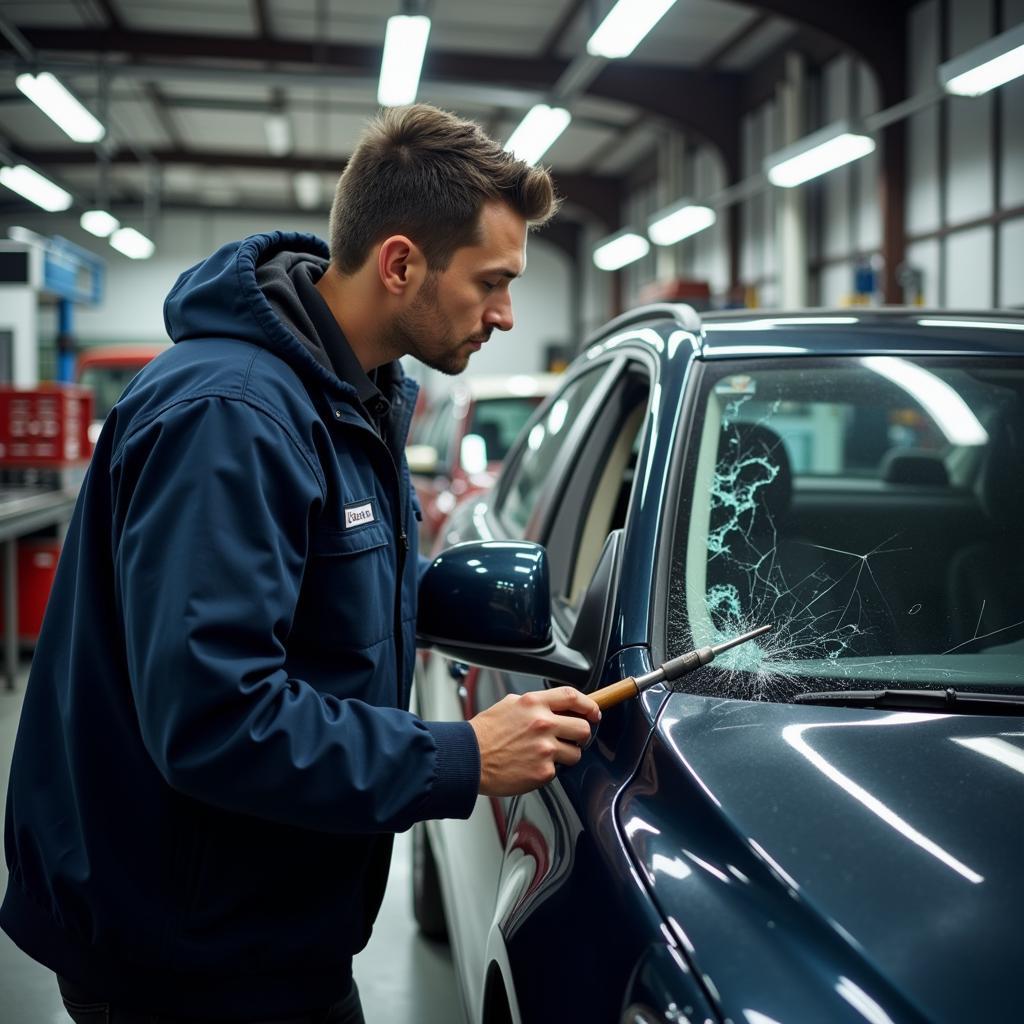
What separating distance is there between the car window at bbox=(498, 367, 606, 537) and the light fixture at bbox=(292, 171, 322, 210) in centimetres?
1544

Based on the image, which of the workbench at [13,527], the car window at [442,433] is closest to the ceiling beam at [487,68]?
the car window at [442,433]

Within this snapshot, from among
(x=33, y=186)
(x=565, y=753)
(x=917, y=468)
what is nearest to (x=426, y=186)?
(x=565, y=753)

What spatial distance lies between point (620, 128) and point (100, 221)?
677cm

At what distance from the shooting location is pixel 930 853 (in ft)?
3.41

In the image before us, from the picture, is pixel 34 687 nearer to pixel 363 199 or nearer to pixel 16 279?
pixel 363 199

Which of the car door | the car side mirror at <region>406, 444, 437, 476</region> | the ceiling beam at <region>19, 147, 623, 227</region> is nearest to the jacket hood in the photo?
the car door

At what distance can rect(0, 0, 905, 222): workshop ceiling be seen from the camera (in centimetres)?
1036

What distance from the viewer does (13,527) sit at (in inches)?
208

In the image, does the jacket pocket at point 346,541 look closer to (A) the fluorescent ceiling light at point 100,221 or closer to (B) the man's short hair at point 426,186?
(B) the man's short hair at point 426,186

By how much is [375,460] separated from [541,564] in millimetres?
297

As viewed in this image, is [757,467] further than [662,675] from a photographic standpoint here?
Yes

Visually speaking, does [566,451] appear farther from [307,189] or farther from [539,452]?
[307,189]

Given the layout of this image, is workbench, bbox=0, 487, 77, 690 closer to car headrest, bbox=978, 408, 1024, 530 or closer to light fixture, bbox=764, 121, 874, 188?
car headrest, bbox=978, 408, 1024, 530

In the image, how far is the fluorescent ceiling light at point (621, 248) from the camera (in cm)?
1263
